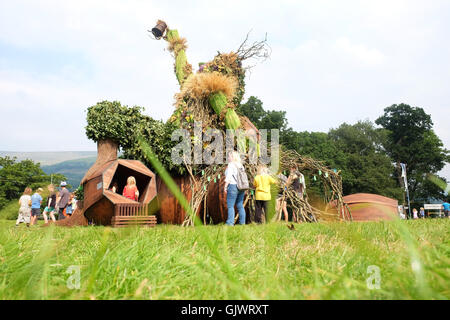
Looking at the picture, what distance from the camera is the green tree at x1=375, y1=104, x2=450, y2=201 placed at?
1524 inches

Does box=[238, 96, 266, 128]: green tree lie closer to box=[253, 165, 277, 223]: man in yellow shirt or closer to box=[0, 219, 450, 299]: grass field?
box=[253, 165, 277, 223]: man in yellow shirt

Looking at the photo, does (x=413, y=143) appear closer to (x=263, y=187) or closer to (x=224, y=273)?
(x=263, y=187)

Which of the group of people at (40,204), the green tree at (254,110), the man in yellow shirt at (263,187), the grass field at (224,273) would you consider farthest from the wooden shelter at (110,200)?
the green tree at (254,110)

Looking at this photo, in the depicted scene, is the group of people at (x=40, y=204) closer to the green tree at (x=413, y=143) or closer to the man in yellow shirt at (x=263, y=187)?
the man in yellow shirt at (x=263, y=187)

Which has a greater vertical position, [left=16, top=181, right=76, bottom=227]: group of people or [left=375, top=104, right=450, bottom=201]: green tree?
[left=375, top=104, right=450, bottom=201]: green tree

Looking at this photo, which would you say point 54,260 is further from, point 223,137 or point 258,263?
point 223,137

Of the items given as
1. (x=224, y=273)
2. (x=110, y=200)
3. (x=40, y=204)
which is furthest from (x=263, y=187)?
(x=40, y=204)

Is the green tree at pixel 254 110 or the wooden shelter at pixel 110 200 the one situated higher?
the green tree at pixel 254 110

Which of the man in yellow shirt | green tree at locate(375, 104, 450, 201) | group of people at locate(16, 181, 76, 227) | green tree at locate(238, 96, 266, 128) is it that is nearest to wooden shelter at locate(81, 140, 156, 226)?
the man in yellow shirt

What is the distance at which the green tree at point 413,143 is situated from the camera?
38719 mm

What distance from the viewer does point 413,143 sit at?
41.1 m
